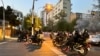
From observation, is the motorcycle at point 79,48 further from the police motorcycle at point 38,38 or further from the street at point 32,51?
the police motorcycle at point 38,38

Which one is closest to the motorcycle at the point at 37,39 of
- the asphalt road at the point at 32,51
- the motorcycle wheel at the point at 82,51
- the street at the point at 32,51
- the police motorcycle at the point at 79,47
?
the asphalt road at the point at 32,51

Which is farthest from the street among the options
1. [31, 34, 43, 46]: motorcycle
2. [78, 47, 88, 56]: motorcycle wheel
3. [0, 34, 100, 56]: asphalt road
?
[31, 34, 43, 46]: motorcycle

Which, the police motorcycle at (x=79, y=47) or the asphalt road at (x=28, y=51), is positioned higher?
the police motorcycle at (x=79, y=47)

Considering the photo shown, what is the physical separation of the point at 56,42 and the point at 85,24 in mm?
81262

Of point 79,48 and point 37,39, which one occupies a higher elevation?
point 37,39

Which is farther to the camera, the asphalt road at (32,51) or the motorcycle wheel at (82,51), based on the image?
the asphalt road at (32,51)

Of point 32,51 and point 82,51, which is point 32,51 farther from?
point 82,51

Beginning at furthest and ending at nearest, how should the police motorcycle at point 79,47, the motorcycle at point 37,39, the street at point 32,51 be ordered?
the motorcycle at point 37,39 → the street at point 32,51 → the police motorcycle at point 79,47

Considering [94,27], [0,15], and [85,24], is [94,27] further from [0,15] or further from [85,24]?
[0,15]

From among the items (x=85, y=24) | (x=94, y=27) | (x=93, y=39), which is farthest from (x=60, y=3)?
(x=93, y=39)

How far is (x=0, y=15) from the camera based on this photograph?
74.1 metres

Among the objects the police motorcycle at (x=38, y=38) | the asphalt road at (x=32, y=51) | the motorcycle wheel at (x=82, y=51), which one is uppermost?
the police motorcycle at (x=38, y=38)

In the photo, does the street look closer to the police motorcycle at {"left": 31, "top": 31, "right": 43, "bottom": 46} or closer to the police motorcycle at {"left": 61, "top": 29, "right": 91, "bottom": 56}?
the police motorcycle at {"left": 61, "top": 29, "right": 91, "bottom": 56}

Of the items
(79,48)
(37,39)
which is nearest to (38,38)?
(37,39)
